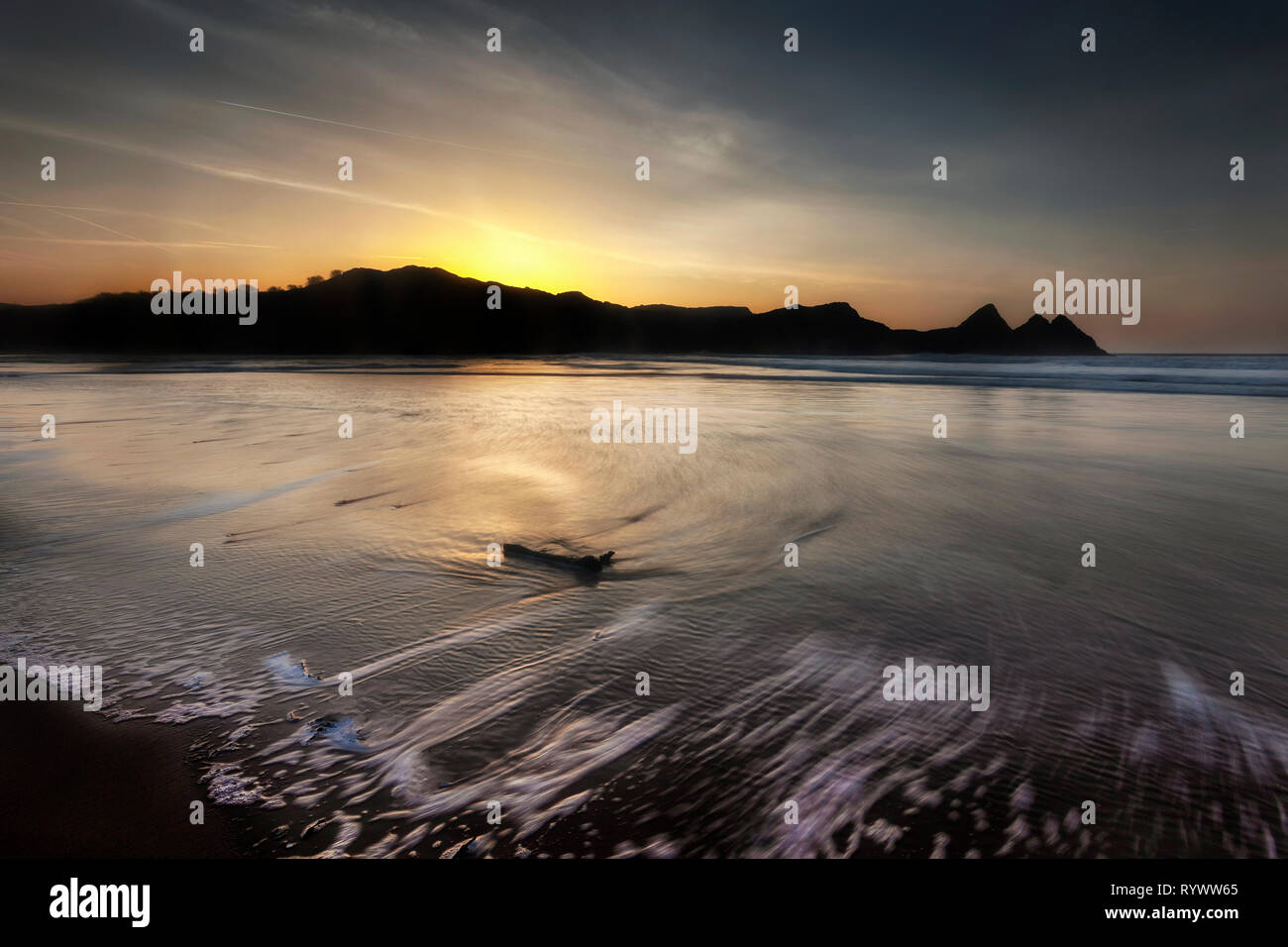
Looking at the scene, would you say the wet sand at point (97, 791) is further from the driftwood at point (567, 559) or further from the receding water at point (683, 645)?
the driftwood at point (567, 559)

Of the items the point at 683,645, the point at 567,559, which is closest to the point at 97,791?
the point at 683,645

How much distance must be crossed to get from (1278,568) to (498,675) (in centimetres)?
625

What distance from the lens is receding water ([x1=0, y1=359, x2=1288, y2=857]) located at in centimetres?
218

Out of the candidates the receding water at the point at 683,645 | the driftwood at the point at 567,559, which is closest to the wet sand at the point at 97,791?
the receding water at the point at 683,645

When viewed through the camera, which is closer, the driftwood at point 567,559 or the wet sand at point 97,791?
the wet sand at point 97,791

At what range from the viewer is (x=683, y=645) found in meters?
3.48

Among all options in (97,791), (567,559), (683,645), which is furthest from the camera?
(567,559)

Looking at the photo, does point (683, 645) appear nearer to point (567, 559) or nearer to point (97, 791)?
point (567, 559)

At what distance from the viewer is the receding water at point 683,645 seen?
2.18 m

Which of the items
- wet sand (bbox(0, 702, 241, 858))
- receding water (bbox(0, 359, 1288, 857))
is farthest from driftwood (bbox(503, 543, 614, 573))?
wet sand (bbox(0, 702, 241, 858))

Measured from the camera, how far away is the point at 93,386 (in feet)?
77.0
